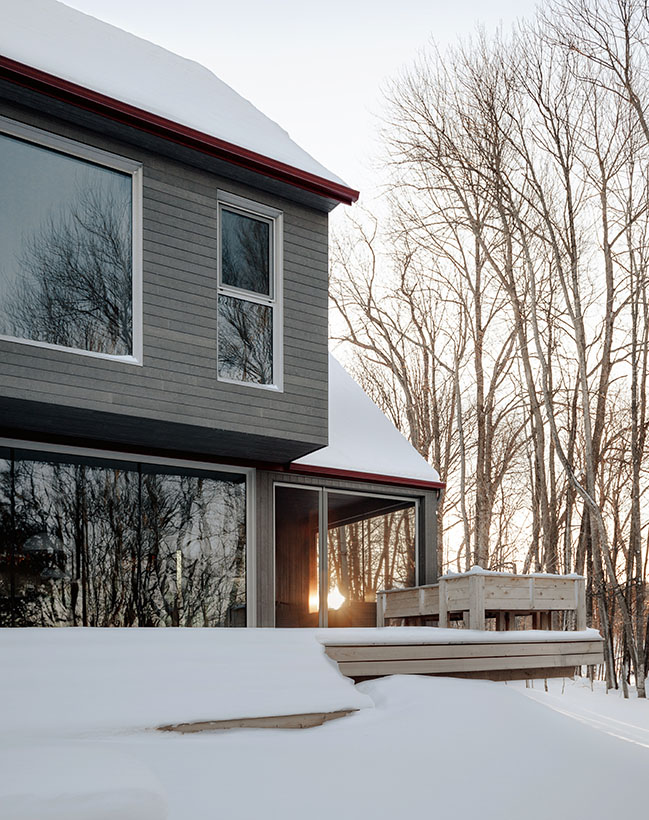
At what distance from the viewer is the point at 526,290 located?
1927cm

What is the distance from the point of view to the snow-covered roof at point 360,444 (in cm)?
1009

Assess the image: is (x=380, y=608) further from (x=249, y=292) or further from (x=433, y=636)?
(x=249, y=292)

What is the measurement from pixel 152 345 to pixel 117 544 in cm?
198

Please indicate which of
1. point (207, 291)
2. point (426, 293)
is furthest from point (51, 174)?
point (426, 293)

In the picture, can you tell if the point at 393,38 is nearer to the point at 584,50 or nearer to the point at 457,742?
the point at 584,50

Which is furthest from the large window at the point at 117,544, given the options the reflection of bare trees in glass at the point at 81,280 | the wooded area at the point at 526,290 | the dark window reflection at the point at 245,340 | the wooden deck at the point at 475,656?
the wooded area at the point at 526,290

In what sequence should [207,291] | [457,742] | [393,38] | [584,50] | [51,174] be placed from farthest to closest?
[393,38] < [584,50] < [207,291] < [51,174] < [457,742]

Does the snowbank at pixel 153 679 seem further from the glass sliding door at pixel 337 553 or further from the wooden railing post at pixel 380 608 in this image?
the wooden railing post at pixel 380 608

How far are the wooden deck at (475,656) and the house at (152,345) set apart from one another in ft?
7.01

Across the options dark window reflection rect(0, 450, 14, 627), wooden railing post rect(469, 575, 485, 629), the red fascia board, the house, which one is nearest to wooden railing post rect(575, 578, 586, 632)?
wooden railing post rect(469, 575, 485, 629)

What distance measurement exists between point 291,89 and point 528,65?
481 cm

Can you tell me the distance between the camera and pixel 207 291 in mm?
7953

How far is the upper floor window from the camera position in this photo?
26.9 feet

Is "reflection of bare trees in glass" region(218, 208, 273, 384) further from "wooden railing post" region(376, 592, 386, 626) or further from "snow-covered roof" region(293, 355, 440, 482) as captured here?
"wooden railing post" region(376, 592, 386, 626)
